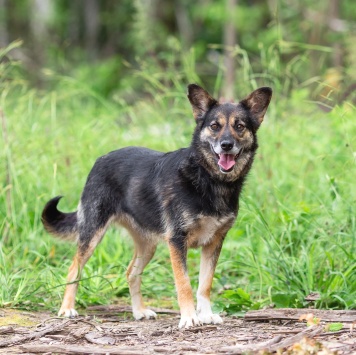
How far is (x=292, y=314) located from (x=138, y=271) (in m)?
1.40

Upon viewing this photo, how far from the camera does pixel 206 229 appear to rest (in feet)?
17.3

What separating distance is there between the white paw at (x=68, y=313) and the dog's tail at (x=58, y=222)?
0.67 metres

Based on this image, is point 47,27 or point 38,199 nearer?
point 38,199

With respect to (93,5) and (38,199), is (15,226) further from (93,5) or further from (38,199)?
(93,5)

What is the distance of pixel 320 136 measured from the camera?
27.5 ft

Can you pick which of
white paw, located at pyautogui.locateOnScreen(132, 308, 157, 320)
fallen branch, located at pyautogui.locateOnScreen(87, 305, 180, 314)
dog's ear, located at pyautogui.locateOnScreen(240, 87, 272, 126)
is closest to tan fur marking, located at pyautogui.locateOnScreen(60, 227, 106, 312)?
fallen branch, located at pyautogui.locateOnScreen(87, 305, 180, 314)

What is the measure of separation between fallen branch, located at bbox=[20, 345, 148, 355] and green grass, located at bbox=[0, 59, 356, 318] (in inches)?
38.5

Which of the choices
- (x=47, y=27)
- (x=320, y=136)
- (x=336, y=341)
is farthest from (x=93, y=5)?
(x=336, y=341)

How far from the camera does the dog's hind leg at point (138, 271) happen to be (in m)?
5.75

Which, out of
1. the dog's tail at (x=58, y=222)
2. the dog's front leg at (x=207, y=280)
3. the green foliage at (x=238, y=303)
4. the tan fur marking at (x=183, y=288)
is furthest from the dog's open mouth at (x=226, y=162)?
the dog's tail at (x=58, y=222)

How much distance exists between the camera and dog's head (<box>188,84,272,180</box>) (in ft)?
16.7

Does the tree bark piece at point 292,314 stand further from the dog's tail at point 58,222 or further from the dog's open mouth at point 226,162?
the dog's tail at point 58,222

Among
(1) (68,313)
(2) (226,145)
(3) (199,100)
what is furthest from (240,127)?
(1) (68,313)

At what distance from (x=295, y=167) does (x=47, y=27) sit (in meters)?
18.1
